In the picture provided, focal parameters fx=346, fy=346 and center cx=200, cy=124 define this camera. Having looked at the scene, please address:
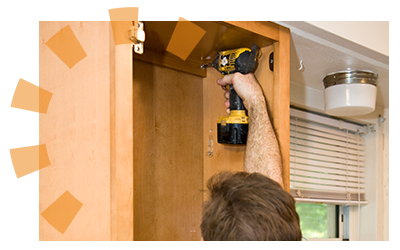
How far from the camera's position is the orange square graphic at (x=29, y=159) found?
819 mm

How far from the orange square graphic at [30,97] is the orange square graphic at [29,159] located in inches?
3.7

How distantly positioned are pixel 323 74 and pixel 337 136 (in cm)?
71

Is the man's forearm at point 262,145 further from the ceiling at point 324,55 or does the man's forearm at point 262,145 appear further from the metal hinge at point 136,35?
the metal hinge at point 136,35

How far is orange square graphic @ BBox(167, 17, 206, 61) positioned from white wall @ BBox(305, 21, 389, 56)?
343 mm

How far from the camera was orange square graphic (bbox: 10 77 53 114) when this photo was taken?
0.83m

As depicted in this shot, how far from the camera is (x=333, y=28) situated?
110 cm

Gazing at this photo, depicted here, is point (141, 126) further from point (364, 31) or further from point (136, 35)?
point (364, 31)

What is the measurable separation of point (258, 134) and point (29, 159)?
0.62 meters

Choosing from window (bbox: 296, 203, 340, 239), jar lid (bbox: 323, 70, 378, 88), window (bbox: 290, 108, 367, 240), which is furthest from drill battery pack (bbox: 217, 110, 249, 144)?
window (bbox: 296, 203, 340, 239)

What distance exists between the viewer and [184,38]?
1.01m

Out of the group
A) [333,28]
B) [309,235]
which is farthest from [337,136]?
[333,28]

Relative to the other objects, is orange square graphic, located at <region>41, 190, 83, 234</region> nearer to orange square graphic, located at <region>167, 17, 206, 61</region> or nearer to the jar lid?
orange square graphic, located at <region>167, 17, 206, 61</region>
